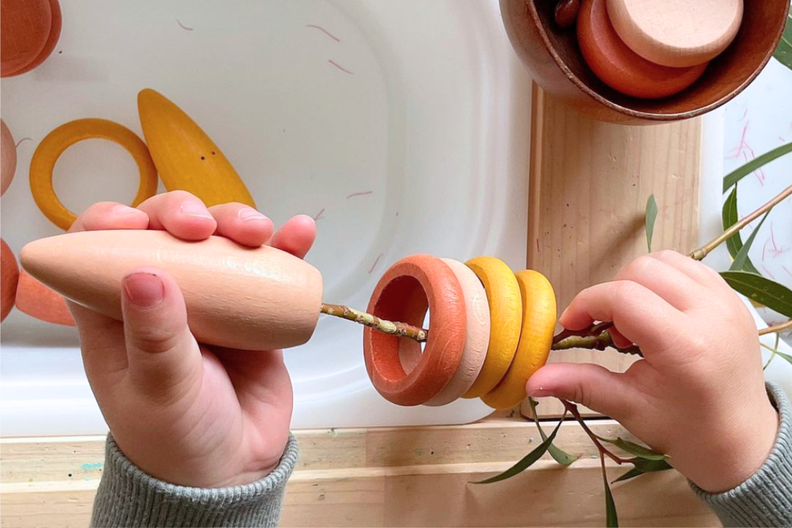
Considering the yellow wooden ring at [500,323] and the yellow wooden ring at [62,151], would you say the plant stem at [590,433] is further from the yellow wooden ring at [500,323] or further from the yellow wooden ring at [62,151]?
the yellow wooden ring at [62,151]

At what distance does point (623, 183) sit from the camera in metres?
0.58

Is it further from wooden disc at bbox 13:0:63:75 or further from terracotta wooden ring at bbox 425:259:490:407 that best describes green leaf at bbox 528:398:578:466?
wooden disc at bbox 13:0:63:75

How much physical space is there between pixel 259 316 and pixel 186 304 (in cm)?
4

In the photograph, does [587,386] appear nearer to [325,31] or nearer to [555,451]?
[555,451]

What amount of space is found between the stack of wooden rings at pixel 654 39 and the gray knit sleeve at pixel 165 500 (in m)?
0.40

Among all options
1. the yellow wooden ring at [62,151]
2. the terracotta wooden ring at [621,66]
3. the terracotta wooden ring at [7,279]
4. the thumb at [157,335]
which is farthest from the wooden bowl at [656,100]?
the terracotta wooden ring at [7,279]

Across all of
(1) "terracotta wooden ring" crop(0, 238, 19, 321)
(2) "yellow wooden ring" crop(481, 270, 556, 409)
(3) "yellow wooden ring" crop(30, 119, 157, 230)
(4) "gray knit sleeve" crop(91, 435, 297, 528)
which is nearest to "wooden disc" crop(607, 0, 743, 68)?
(2) "yellow wooden ring" crop(481, 270, 556, 409)

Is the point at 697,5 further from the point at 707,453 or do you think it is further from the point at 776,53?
the point at 707,453

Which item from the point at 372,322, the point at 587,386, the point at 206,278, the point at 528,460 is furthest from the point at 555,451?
the point at 206,278

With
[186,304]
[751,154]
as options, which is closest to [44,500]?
[186,304]

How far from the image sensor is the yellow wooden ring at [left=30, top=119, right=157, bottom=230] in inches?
29.7

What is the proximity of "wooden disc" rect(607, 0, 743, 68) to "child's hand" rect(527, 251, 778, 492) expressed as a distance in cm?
16

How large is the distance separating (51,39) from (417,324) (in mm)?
596

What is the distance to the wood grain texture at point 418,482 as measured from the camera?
523 mm
